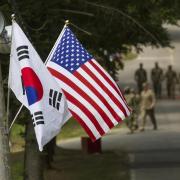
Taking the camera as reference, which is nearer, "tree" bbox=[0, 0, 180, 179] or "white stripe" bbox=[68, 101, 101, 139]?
"white stripe" bbox=[68, 101, 101, 139]

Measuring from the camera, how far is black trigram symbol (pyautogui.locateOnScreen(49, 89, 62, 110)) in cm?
1073

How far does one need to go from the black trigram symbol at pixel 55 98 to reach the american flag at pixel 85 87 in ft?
3.43

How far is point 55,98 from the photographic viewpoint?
10820 millimetres

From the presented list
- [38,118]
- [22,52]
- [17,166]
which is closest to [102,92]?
[22,52]

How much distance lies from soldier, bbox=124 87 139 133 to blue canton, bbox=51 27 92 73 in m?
17.3

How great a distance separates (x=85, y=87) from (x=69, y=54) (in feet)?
1.73

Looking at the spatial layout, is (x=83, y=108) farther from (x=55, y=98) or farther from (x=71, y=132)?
(x=71, y=132)

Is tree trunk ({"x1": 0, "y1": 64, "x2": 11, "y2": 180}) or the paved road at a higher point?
tree trunk ({"x1": 0, "y1": 64, "x2": 11, "y2": 180})

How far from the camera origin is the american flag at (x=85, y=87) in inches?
477

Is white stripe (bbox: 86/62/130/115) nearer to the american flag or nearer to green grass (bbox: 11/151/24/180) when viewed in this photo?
the american flag

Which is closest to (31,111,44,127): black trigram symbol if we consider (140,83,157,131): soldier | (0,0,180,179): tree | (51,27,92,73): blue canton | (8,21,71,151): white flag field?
(8,21,71,151): white flag field

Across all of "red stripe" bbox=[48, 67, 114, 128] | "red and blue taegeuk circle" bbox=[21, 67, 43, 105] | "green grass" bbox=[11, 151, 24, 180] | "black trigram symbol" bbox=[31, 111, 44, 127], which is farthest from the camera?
"green grass" bbox=[11, 151, 24, 180]

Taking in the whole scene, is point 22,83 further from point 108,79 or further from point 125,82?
point 125,82

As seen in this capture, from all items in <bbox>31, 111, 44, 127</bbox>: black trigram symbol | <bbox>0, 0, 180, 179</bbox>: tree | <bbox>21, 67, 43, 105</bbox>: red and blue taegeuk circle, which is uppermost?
<bbox>0, 0, 180, 179</bbox>: tree
